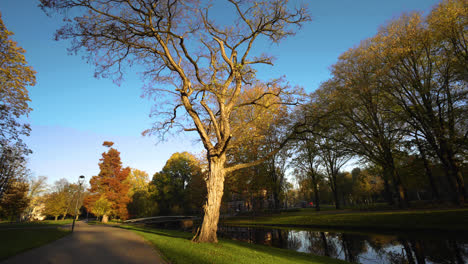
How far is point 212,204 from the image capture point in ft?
30.6

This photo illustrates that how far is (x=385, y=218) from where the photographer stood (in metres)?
16.3

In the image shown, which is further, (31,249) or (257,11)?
(257,11)

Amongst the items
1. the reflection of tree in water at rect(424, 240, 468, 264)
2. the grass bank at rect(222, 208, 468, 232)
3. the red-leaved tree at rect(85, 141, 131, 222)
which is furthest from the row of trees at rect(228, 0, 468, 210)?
the red-leaved tree at rect(85, 141, 131, 222)

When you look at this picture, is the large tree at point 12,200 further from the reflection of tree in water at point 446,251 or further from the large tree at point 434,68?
the large tree at point 434,68

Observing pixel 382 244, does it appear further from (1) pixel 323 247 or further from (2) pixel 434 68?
(2) pixel 434 68

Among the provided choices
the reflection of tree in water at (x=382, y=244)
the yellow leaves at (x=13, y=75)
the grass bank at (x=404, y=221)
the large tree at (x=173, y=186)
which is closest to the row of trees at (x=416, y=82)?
the grass bank at (x=404, y=221)

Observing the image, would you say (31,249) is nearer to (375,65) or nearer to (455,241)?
(455,241)

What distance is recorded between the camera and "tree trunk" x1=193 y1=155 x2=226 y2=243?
914 cm

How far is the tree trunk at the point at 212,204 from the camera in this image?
360 inches

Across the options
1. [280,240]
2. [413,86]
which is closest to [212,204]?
[280,240]


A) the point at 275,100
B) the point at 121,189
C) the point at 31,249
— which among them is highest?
the point at 275,100

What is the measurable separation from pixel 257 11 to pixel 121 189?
37.3 m

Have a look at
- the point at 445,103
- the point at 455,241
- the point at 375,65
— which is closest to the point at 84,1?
the point at 455,241

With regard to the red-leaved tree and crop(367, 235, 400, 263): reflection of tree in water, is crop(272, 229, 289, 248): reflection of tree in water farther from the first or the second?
the red-leaved tree
